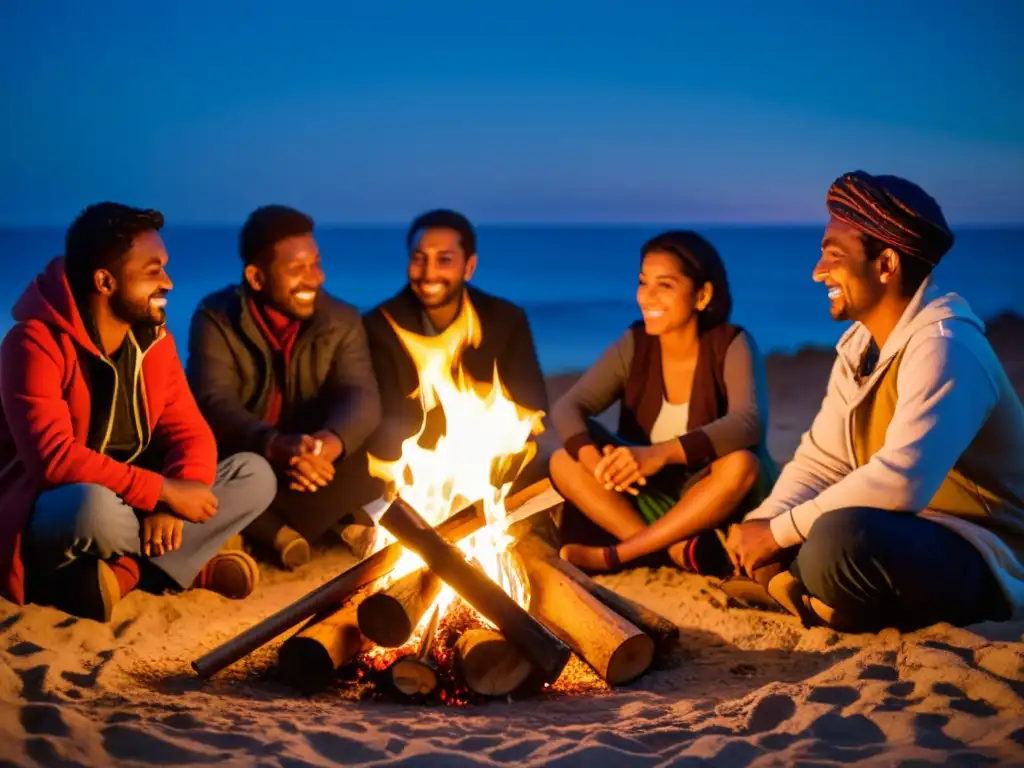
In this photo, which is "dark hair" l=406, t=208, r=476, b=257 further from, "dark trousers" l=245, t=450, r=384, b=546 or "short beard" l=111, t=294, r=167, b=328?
"short beard" l=111, t=294, r=167, b=328

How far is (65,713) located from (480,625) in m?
1.44

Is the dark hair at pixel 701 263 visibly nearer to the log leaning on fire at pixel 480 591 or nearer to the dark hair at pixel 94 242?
the log leaning on fire at pixel 480 591

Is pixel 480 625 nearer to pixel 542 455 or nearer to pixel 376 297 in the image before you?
pixel 542 455

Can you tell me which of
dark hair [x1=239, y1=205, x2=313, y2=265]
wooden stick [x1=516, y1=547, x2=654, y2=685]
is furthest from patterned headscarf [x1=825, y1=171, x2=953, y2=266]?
dark hair [x1=239, y1=205, x2=313, y2=265]

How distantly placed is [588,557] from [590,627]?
1.42m

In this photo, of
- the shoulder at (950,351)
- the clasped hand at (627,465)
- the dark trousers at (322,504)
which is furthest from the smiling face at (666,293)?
the dark trousers at (322,504)

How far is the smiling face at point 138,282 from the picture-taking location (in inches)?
180

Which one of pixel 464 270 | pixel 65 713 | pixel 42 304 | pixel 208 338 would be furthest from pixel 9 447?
pixel 464 270

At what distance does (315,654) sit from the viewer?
3.88 m

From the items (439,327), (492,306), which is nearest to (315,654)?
(439,327)

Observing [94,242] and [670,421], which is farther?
[670,421]

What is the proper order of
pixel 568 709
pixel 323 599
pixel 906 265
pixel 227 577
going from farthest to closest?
pixel 227 577, pixel 906 265, pixel 323 599, pixel 568 709

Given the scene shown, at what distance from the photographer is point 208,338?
5.62 metres

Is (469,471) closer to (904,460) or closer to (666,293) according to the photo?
(666,293)
